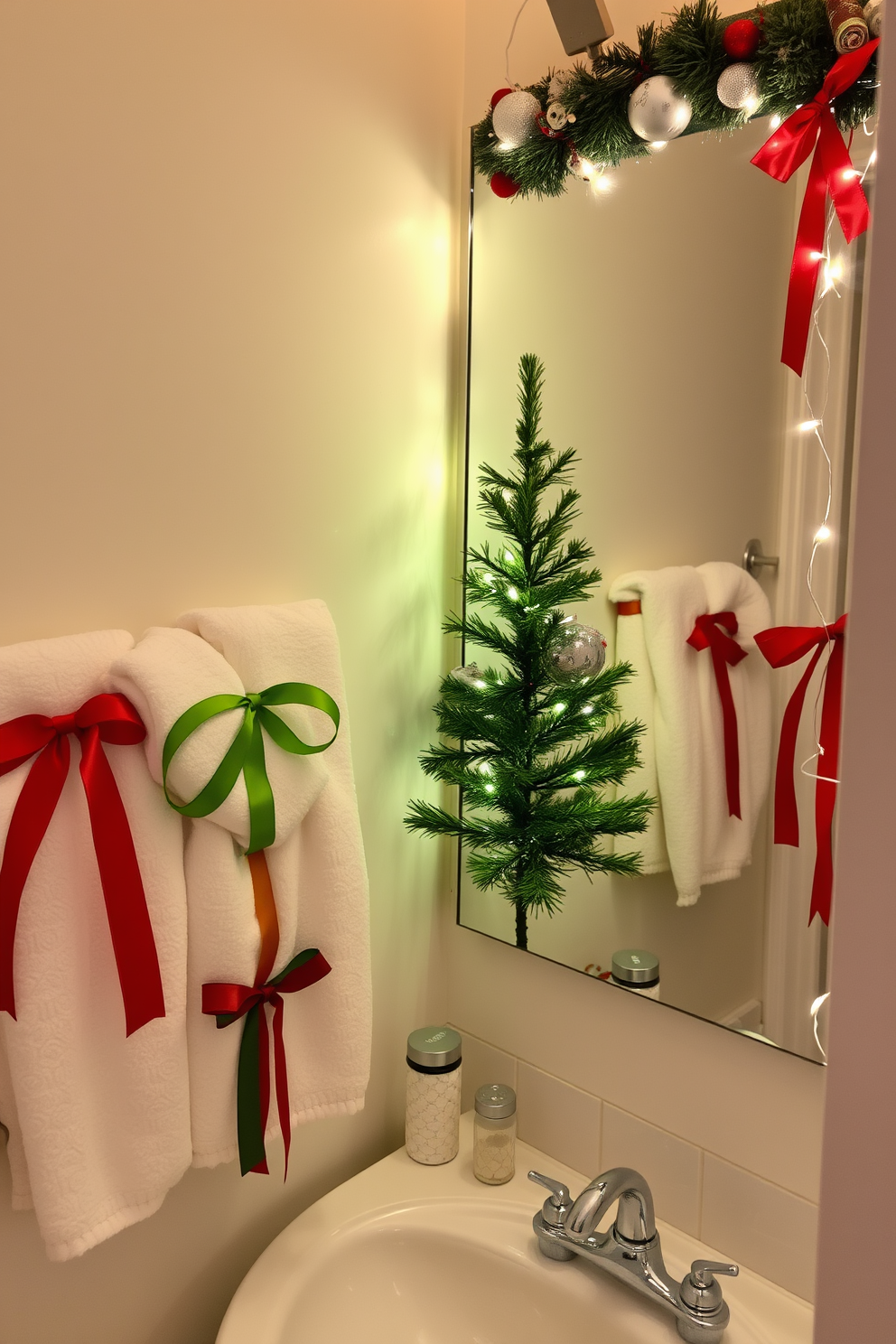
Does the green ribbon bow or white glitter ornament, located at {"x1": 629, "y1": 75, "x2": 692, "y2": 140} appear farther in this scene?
white glitter ornament, located at {"x1": 629, "y1": 75, "x2": 692, "y2": 140}

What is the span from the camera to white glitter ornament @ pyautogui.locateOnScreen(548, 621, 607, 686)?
1040mm

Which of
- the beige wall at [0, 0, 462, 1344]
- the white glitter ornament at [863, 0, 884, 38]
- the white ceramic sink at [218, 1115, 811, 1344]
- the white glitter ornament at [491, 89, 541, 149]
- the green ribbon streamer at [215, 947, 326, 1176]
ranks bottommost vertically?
the white ceramic sink at [218, 1115, 811, 1344]

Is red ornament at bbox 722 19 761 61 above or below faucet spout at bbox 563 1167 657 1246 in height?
above

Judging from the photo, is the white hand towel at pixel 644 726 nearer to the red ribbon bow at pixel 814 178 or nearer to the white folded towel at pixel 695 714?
the white folded towel at pixel 695 714

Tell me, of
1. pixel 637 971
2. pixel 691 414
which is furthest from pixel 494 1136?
pixel 691 414

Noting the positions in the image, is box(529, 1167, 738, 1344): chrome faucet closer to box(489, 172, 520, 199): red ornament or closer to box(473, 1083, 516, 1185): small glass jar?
box(473, 1083, 516, 1185): small glass jar

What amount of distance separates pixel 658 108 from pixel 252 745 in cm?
74

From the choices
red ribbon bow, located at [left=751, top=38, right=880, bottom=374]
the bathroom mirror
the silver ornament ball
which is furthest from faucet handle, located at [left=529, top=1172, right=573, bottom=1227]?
red ribbon bow, located at [left=751, top=38, right=880, bottom=374]

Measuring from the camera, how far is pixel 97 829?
0.76m

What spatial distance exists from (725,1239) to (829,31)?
1.21 m

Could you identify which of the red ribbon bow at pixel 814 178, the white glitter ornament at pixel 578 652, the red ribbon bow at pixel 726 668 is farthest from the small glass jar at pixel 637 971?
the red ribbon bow at pixel 814 178

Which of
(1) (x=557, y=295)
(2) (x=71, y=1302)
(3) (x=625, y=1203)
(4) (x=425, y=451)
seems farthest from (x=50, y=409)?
(3) (x=625, y=1203)

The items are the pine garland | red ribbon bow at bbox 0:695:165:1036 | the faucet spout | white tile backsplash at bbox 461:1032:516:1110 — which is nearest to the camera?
red ribbon bow at bbox 0:695:165:1036

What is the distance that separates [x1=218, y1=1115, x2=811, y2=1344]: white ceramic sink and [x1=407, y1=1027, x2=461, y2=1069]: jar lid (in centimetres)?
14
